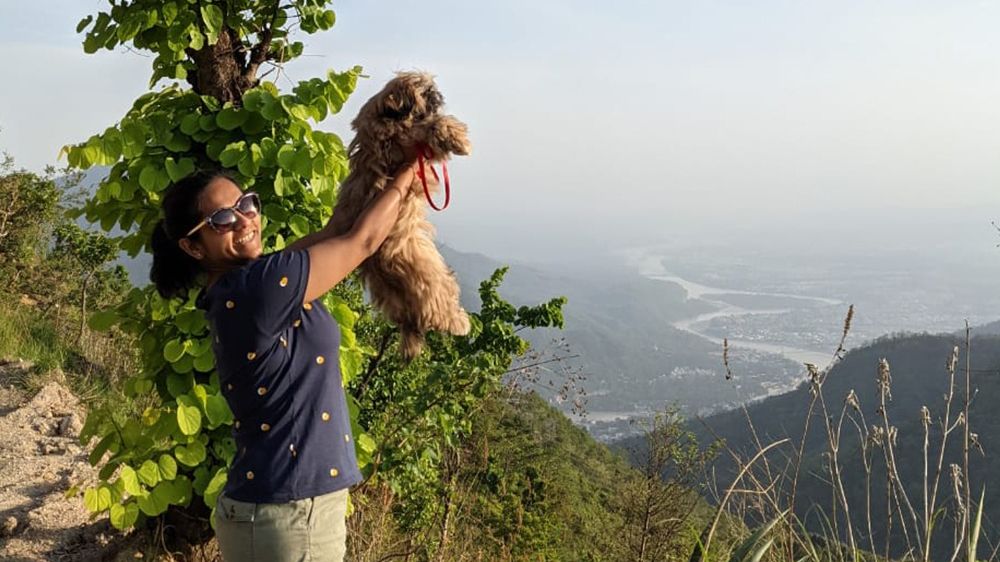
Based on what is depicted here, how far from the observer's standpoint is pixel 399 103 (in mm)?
1468

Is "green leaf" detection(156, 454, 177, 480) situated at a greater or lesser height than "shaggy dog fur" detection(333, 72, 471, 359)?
lesser

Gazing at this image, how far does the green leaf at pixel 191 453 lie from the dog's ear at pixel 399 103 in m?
2.07

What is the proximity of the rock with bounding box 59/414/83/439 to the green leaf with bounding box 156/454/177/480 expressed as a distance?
262 cm

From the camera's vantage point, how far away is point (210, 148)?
118 inches

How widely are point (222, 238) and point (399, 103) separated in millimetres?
580

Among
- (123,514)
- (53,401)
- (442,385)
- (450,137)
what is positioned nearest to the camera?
(450,137)

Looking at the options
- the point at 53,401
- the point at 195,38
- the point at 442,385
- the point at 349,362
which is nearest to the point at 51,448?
the point at 53,401

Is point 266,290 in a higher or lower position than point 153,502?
higher

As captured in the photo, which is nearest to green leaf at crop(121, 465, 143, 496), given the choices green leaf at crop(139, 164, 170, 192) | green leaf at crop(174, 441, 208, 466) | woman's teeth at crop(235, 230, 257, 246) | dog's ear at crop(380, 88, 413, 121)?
green leaf at crop(174, 441, 208, 466)

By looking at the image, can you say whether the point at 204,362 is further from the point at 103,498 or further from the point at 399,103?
the point at 399,103

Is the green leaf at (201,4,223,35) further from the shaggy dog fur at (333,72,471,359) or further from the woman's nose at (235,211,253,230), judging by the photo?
the shaggy dog fur at (333,72,471,359)

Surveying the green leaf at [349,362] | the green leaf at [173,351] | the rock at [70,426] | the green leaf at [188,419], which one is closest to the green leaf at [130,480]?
the green leaf at [188,419]

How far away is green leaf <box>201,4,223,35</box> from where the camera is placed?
3.02 metres

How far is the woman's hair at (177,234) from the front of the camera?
173cm
